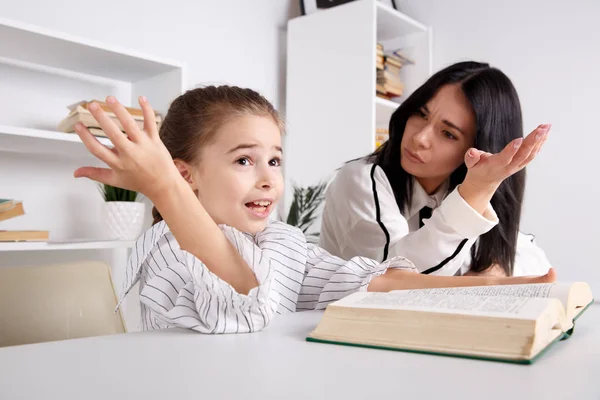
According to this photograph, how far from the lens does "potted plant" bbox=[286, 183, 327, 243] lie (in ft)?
9.48

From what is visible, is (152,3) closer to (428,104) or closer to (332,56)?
(332,56)

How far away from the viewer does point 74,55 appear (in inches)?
84.4

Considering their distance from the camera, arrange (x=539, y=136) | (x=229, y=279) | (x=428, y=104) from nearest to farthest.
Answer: (x=229, y=279), (x=539, y=136), (x=428, y=104)

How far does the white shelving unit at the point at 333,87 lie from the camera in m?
2.95

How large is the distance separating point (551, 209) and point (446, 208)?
1939 millimetres

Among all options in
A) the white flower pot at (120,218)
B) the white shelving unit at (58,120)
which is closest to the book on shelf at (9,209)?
the white shelving unit at (58,120)

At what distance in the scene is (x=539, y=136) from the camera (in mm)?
998

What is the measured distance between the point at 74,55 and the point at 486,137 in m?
1.48

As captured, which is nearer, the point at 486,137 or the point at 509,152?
the point at 509,152

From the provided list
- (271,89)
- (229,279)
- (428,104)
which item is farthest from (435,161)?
(271,89)

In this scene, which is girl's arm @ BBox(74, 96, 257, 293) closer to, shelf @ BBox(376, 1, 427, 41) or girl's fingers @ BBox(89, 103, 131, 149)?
girl's fingers @ BBox(89, 103, 131, 149)

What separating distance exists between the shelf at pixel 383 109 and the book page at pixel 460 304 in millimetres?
2411

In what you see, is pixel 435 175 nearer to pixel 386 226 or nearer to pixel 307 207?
pixel 386 226

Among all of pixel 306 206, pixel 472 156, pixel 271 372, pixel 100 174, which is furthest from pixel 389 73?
pixel 271 372
